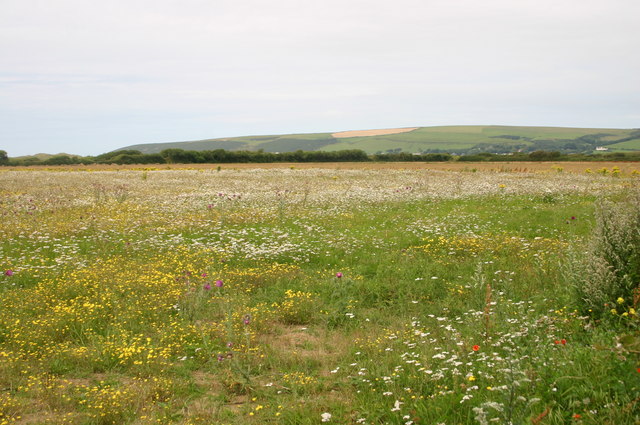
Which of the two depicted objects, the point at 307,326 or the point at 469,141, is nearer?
the point at 307,326

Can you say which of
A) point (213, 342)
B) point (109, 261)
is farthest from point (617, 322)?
point (109, 261)

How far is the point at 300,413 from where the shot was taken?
4.75m

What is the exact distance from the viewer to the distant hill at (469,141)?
5123 inches

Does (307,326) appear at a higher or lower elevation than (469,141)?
lower

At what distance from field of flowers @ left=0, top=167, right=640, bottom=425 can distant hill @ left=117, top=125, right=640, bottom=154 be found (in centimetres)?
11944

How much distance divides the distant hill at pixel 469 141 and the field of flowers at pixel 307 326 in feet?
392

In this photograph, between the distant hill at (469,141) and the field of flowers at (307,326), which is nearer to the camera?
the field of flowers at (307,326)

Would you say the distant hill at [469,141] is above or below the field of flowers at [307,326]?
above

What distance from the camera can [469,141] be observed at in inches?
6314

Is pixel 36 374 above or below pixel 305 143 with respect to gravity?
below

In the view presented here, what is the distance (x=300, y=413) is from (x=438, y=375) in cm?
168

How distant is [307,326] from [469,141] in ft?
546

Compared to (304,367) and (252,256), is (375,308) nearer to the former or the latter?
(304,367)

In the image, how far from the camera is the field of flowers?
4512 millimetres
